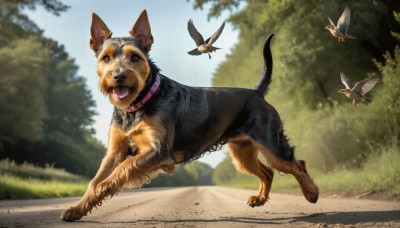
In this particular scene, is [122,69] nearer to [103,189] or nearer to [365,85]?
[103,189]

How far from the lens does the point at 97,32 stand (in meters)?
5.12

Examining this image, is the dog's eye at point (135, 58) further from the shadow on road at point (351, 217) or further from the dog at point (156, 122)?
the shadow on road at point (351, 217)

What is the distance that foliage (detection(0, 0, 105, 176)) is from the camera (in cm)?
2670

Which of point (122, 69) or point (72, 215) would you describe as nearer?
point (72, 215)

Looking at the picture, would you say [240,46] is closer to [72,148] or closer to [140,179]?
[72,148]

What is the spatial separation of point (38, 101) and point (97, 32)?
2775 cm

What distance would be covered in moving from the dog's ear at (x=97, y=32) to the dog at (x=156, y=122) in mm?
11

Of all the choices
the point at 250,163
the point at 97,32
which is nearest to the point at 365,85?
the point at 250,163

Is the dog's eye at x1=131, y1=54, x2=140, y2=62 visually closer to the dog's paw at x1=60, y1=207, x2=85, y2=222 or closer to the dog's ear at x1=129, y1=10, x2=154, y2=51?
the dog's ear at x1=129, y1=10, x2=154, y2=51

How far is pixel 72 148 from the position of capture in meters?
41.6

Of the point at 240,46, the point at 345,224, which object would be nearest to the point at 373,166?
the point at 345,224

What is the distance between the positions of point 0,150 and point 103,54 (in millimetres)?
30376

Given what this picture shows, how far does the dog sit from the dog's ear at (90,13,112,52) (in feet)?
0.04

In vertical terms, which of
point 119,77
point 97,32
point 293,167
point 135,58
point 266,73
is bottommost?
point 293,167
